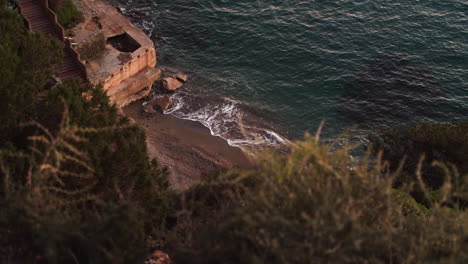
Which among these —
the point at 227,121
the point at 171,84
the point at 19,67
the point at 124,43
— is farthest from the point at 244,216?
the point at 124,43

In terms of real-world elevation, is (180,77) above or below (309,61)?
below

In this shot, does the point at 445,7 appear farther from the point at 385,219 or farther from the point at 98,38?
the point at 385,219

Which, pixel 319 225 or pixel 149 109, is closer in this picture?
pixel 319 225

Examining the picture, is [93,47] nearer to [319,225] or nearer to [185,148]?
[185,148]

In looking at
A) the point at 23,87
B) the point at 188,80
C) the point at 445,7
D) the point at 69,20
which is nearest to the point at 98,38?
the point at 69,20

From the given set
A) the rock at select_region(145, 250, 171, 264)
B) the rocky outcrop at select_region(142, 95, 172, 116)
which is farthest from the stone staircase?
the rock at select_region(145, 250, 171, 264)
